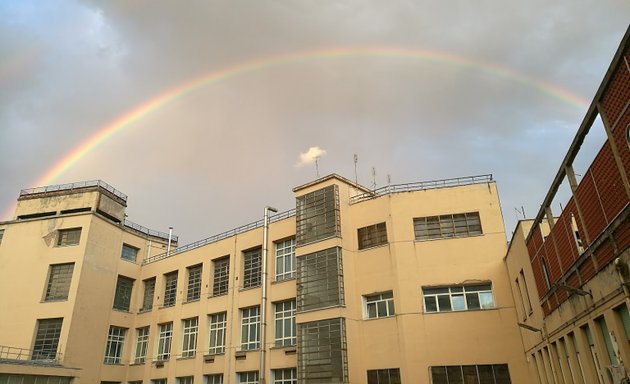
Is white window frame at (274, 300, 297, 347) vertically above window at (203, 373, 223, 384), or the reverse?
white window frame at (274, 300, 297, 347)

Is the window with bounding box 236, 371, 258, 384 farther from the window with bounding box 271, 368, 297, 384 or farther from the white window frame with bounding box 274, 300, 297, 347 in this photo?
the white window frame with bounding box 274, 300, 297, 347

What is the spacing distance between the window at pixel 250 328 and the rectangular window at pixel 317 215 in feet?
21.3

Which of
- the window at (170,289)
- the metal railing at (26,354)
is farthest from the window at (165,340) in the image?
the metal railing at (26,354)


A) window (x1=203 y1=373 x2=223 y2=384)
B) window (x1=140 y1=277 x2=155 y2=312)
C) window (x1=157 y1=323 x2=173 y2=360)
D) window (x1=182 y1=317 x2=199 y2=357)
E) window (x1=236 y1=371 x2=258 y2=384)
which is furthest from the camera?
window (x1=140 y1=277 x2=155 y2=312)

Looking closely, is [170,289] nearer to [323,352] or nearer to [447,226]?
[323,352]

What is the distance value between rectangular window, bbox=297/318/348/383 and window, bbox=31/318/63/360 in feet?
62.7

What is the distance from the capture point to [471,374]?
22.0 m

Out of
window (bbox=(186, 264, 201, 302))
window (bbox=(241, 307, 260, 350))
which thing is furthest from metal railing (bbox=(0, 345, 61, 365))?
window (bbox=(241, 307, 260, 350))

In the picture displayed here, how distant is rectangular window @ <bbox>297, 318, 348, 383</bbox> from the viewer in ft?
78.4

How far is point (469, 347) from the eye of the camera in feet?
73.7

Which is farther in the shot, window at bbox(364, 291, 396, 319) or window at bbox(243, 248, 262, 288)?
window at bbox(243, 248, 262, 288)

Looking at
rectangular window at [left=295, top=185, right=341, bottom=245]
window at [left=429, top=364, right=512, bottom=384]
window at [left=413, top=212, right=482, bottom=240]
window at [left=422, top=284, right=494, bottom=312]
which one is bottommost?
window at [left=429, top=364, right=512, bottom=384]

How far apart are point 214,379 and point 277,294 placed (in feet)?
26.5

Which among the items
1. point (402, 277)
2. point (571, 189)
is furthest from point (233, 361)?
point (571, 189)
